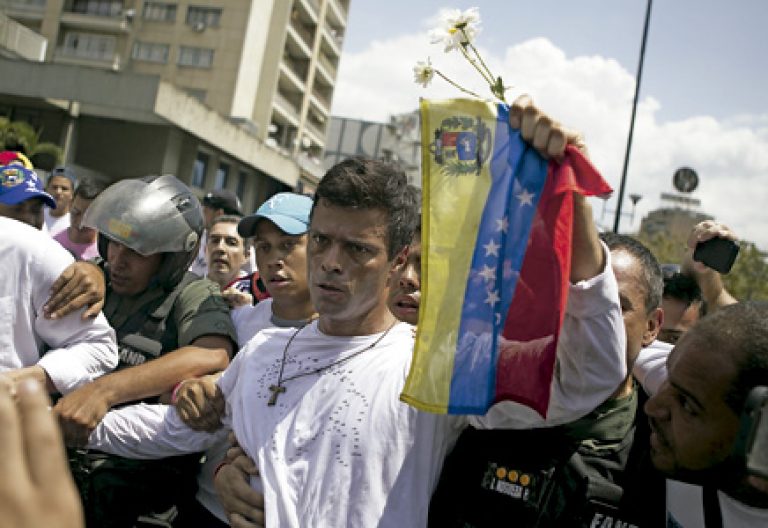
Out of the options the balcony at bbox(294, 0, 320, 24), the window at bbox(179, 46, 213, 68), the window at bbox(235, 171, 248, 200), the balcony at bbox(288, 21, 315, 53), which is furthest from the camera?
the balcony at bbox(294, 0, 320, 24)

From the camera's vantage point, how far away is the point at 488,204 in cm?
189

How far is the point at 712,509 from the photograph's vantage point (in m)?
1.83

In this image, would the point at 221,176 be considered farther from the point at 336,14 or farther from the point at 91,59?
the point at 336,14

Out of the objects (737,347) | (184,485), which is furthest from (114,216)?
(737,347)

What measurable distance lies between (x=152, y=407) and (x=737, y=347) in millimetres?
1954

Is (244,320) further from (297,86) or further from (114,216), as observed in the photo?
(297,86)

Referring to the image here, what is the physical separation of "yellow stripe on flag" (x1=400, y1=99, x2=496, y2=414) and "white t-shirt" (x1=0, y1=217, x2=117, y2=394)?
1481 millimetres

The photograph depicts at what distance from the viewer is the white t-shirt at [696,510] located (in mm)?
1774


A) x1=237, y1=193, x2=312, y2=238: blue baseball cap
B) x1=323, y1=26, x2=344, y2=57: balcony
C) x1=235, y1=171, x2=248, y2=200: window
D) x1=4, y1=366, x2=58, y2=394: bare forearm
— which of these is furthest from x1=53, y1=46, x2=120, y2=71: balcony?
x1=4, y1=366, x2=58, y2=394: bare forearm

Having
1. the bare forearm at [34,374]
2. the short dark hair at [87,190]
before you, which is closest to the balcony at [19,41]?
the short dark hair at [87,190]

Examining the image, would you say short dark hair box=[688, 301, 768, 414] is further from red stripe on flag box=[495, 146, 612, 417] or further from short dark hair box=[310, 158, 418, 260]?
short dark hair box=[310, 158, 418, 260]

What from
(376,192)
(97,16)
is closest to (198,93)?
(97,16)

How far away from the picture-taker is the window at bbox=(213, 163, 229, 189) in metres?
31.9

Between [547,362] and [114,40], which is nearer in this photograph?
[547,362]
